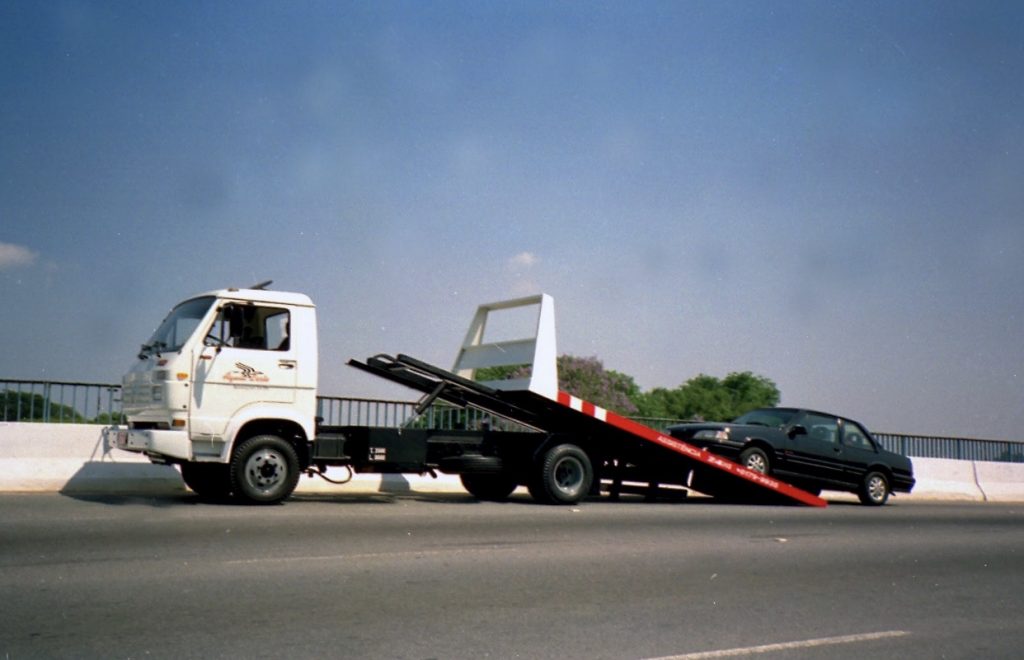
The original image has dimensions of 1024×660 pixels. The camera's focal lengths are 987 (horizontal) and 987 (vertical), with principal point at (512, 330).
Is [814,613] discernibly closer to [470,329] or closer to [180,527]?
[180,527]

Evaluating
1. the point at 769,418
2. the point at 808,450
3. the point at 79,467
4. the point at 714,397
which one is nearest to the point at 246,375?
the point at 79,467

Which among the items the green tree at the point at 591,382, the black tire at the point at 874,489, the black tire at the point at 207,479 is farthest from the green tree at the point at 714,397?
the black tire at the point at 207,479

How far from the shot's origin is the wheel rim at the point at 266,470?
1195 centimetres

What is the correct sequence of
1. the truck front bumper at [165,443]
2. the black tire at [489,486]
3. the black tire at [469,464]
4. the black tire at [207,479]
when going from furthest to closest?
1. the black tire at [489,486]
2. the black tire at [469,464]
3. the black tire at [207,479]
4. the truck front bumper at [165,443]

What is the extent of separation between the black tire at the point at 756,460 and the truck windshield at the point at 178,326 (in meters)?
9.20

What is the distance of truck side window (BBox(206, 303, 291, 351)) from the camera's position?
12.1m

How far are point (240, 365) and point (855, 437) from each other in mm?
12058

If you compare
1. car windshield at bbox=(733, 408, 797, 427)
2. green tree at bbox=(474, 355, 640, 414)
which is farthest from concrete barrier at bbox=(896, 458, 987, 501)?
green tree at bbox=(474, 355, 640, 414)

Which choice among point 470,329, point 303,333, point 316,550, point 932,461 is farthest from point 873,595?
point 932,461

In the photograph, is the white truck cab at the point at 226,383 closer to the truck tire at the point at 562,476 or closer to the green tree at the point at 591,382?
the truck tire at the point at 562,476

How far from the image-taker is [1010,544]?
41.2 feet

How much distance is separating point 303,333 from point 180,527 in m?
3.38

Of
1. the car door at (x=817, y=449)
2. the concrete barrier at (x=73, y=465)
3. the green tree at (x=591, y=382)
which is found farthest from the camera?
the green tree at (x=591, y=382)

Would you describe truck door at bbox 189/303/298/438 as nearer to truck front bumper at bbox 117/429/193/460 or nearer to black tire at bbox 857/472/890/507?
truck front bumper at bbox 117/429/193/460
